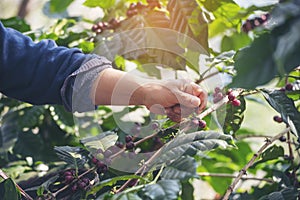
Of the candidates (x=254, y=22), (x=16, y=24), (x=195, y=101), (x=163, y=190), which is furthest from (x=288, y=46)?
(x=16, y=24)

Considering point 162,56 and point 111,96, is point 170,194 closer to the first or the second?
point 111,96

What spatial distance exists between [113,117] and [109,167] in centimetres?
38

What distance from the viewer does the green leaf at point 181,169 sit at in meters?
0.57

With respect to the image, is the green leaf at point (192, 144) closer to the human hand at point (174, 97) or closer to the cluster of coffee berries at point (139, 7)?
the human hand at point (174, 97)

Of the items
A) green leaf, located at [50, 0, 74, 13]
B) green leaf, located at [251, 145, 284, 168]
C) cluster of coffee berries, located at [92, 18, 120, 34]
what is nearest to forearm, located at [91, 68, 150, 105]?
green leaf, located at [251, 145, 284, 168]

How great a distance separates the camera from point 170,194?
0.54 meters

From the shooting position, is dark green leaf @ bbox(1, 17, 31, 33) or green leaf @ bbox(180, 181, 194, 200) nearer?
green leaf @ bbox(180, 181, 194, 200)

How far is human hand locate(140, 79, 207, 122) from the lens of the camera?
2.65ft

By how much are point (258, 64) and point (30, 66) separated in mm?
622

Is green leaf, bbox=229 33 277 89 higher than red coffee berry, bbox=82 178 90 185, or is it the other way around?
green leaf, bbox=229 33 277 89

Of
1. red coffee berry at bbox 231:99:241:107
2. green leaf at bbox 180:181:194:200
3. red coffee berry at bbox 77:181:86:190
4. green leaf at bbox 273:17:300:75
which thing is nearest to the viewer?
green leaf at bbox 273:17:300:75

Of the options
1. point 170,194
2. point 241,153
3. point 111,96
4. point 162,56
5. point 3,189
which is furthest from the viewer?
point 241,153

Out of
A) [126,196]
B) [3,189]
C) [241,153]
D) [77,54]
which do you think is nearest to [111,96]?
[77,54]

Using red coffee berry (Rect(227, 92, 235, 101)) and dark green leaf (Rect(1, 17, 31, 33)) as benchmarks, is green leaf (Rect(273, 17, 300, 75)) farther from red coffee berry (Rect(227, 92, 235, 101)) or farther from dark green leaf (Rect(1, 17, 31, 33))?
dark green leaf (Rect(1, 17, 31, 33))
